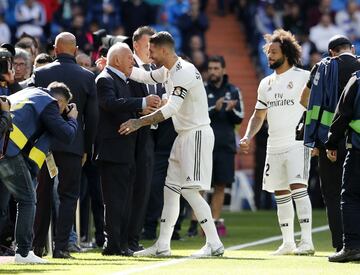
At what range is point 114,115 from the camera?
14828 mm

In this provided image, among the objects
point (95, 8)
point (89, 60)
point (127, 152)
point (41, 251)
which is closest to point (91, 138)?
point (127, 152)

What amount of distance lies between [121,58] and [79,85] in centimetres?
54

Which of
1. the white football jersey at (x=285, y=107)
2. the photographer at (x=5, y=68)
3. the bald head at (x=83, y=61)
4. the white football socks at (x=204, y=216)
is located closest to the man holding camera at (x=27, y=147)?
the photographer at (x=5, y=68)

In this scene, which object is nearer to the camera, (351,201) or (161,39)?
(351,201)

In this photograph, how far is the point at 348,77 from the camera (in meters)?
14.5

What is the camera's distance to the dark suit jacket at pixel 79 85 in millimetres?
14742

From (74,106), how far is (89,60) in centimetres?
319

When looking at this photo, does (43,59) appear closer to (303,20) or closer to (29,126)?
(29,126)

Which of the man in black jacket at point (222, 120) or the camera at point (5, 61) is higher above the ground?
the camera at point (5, 61)

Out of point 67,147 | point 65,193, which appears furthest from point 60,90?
point 65,193

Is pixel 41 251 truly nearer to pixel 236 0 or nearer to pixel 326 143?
pixel 326 143

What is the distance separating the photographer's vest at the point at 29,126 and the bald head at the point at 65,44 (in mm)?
1357

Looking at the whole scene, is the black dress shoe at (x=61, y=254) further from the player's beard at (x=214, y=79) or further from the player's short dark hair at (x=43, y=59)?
the player's beard at (x=214, y=79)

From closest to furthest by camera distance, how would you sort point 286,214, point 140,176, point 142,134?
1. point 142,134
2. point 140,176
3. point 286,214
